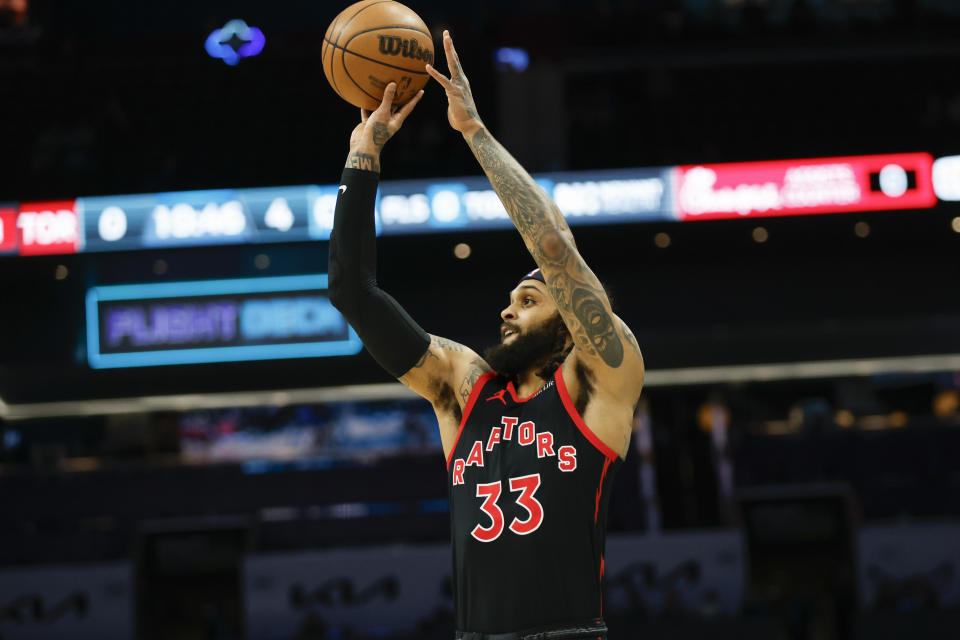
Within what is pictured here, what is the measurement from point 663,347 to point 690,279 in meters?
1.13

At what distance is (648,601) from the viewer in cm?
1103

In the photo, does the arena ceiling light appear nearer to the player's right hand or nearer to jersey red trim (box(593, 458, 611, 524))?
the player's right hand

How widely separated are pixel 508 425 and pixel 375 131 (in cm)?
100

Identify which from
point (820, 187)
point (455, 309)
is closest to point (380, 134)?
point (820, 187)

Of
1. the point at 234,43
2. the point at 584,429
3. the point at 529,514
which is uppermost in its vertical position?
the point at 234,43

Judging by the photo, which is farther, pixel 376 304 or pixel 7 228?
pixel 7 228

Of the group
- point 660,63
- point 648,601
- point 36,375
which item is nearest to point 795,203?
point 660,63

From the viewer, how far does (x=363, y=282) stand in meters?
3.06

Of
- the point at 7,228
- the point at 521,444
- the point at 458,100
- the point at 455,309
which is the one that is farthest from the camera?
the point at 455,309

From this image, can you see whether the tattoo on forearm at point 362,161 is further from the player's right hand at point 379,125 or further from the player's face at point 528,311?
the player's face at point 528,311

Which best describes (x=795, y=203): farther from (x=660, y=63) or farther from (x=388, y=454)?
(x=388, y=454)

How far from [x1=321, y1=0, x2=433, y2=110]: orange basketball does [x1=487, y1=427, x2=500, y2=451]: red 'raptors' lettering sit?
1149 mm

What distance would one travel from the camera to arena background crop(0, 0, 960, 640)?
11.3 meters

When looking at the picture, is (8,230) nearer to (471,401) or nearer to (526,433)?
(471,401)
